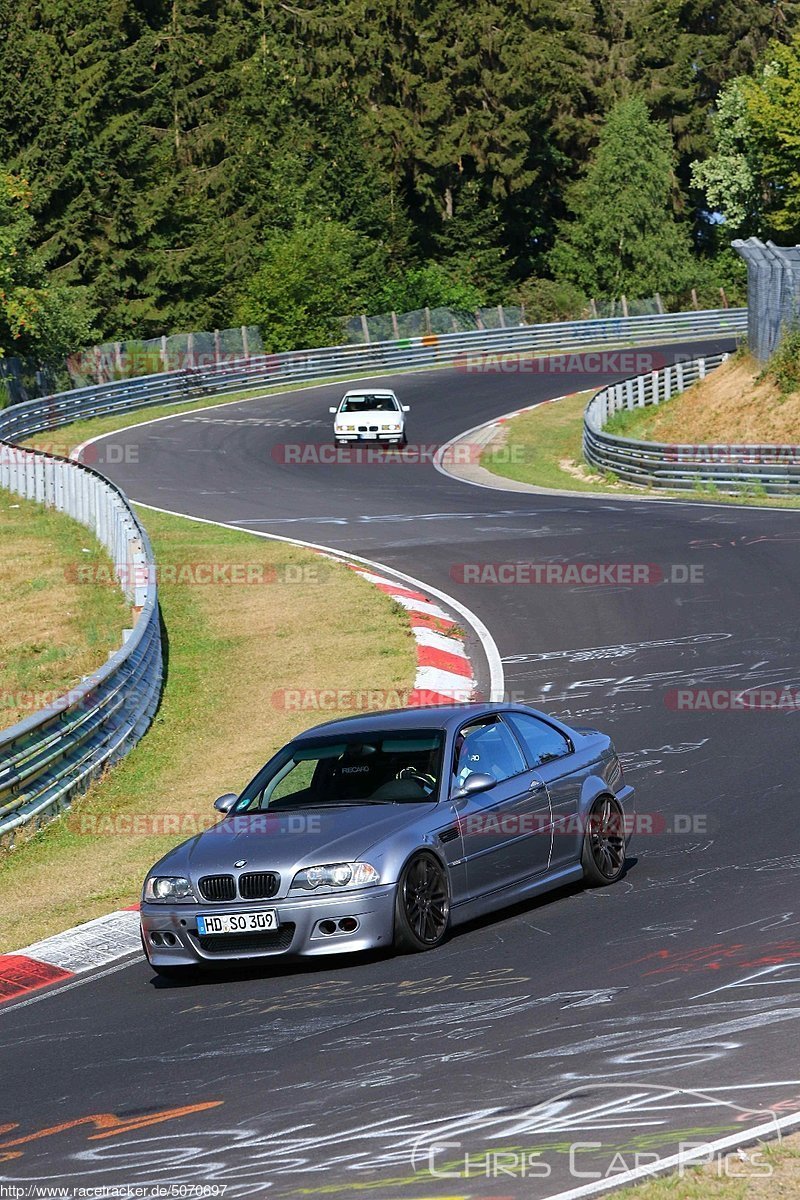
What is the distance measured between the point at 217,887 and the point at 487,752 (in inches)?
81.0

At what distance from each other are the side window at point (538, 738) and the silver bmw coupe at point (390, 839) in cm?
1

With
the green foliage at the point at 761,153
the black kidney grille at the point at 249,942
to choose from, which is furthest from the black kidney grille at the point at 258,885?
the green foliage at the point at 761,153

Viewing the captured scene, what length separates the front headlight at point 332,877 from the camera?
9523mm

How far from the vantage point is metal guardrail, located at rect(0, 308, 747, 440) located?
168ft

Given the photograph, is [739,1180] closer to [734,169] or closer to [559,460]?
[559,460]

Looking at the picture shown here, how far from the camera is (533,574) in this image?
85.4 feet

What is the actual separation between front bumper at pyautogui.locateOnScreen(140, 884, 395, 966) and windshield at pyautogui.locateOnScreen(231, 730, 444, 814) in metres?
0.96

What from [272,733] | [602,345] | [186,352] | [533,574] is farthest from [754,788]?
[602,345]

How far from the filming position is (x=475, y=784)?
10.2 metres

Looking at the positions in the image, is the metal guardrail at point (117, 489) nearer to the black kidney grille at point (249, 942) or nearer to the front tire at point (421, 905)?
the black kidney grille at point (249, 942)

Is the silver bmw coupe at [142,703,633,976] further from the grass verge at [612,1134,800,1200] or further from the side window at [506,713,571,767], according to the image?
the grass verge at [612,1134,800,1200]

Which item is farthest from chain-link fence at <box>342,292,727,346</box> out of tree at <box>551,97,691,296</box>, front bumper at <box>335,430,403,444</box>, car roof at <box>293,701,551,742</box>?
car roof at <box>293,701,551,742</box>

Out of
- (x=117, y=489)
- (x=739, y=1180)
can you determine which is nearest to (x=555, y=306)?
(x=117, y=489)

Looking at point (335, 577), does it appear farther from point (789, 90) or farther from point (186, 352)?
point (789, 90)
